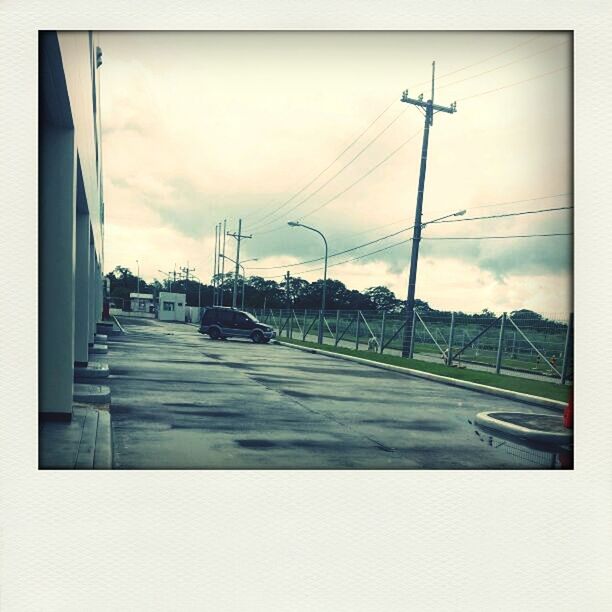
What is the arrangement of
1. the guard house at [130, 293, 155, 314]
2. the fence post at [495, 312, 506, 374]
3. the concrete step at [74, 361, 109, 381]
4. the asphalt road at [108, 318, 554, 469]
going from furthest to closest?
the guard house at [130, 293, 155, 314], the fence post at [495, 312, 506, 374], the concrete step at [74, 361, 109, 381], the asphalt road at [108, 318, 554, 469]

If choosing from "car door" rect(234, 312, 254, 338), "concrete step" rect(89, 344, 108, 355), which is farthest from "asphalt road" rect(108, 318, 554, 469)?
"car door" rect(234, 312, 254, 338)

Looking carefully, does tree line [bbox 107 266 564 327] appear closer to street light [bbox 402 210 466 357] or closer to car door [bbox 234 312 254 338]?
street light [bbox 402 210 466 357]

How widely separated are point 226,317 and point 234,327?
0.54 metres

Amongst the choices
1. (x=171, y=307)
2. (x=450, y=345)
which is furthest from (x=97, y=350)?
(x=171, y=307)

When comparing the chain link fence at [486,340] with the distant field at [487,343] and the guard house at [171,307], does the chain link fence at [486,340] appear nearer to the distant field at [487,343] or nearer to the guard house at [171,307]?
the distant field at [487,343]

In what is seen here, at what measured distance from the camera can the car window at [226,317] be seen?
30016 mm

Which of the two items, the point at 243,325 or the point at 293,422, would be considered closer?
the point at 293,422

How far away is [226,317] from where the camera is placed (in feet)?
98.5

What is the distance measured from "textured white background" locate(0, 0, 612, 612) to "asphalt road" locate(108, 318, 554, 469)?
41 cm

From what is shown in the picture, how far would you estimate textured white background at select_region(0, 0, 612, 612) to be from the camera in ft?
16.1

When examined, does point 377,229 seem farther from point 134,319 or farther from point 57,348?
point 134,319
